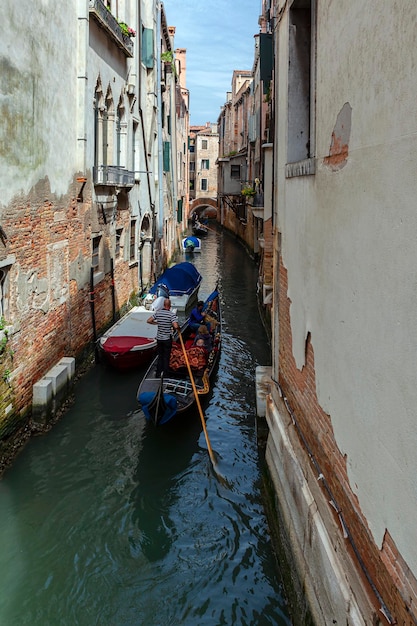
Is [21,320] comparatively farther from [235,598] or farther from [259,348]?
[259,348]

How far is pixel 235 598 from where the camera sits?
439cm

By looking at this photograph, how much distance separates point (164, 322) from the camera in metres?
7.87

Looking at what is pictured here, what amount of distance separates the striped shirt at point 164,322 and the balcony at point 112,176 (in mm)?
2869

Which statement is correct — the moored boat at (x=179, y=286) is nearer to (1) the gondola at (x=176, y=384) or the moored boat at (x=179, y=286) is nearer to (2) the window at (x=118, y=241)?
(2) the window at (x=118, y=241)

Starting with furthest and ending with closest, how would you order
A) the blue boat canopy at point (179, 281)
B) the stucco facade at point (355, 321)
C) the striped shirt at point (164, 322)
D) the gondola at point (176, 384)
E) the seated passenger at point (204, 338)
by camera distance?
the blue boat canopy at point (179, 281), the seated passenger at point (204, 338), the striped shirt at point (164, 322), the gondola at point (176, 384), the stucco facade at point (355, 321)

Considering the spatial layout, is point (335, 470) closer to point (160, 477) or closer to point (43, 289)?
point (160, 477)

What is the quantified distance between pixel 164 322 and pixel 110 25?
5.28 meters

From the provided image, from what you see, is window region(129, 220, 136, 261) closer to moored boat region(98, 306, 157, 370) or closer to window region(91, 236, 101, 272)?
window region(91, 236, 101, 272)

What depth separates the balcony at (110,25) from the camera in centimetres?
873

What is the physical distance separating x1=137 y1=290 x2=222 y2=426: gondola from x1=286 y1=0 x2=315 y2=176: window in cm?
300

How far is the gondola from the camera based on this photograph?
667 cm

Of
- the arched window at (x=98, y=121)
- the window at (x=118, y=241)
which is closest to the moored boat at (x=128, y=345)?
the window at (x=118, y=241)

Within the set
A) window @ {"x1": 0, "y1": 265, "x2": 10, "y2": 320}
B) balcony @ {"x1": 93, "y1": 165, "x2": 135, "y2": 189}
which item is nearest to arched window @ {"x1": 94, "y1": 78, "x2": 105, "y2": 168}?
balcony @ {"x1": 93, "y1": 165, "x2": 135, "y2": 189}

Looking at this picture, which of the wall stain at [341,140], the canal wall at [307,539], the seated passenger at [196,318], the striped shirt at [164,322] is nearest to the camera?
the canal wall at [307,539]
